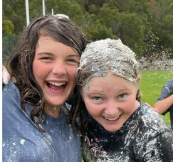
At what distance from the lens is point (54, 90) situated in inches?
74.0

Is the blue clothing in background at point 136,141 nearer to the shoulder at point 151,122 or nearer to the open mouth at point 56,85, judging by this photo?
the shoulder at point 151,122

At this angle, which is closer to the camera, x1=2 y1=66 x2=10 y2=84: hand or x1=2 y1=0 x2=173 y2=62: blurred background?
x1=2 y1=66 x2=10 y2=84: hand

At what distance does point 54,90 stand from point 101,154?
0.37 meters

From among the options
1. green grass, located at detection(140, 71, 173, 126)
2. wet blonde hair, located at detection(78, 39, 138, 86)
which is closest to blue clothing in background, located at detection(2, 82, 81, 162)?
wet blonde hair, located at detection(78, 39, 138, 86)

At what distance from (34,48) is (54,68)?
0.16 meters

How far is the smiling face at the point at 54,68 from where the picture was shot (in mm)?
1850

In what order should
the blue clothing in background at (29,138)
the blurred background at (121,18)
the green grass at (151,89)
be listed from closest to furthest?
the blue clothing in background at (29,138)
the green grass at (151,89)
the blurred background at (121,18)

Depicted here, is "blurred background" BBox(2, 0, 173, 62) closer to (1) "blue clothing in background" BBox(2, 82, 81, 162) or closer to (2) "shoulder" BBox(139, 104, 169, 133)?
(1) "blue clothing in background" BBox(2, 82, 81, 162)

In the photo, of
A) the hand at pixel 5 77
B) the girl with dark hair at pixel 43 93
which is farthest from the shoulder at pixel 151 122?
the hand at pixel 5 77

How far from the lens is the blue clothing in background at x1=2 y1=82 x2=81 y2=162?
5.72 feet

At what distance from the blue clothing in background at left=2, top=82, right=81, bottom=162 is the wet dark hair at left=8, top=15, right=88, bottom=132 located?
42 millimetres

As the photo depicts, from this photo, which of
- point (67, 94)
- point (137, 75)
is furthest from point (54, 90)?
point (137, 75)

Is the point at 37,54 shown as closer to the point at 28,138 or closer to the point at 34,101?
the point at 34,101

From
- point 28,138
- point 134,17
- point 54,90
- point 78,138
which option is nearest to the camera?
point 28,138
